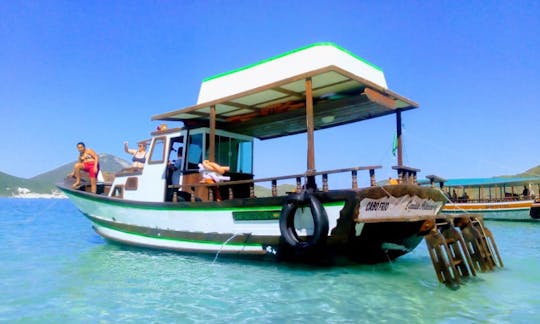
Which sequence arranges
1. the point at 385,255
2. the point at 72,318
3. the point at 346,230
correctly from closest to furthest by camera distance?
the point at 72,318, the point at 346,230, the point at 385,255

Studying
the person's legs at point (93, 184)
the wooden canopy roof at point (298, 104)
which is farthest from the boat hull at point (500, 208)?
the person's legs at point (93, 184)

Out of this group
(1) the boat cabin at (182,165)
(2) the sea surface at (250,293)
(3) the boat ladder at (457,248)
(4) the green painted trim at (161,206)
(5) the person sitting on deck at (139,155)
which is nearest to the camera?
(2) the sea surface at (250,293)

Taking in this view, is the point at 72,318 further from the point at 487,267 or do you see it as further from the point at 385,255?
the point at 487,267

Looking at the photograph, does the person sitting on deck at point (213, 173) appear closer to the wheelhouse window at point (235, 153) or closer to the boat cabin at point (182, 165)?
the boat cabin at point (182, 165)

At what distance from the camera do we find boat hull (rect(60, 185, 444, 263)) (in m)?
6.49

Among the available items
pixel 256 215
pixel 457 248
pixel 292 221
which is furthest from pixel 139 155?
pixel 457 248

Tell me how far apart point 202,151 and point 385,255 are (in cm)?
506

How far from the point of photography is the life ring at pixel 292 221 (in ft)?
21.2

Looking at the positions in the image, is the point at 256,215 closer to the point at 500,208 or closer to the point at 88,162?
the point at 88,162

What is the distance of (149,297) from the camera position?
5.54m

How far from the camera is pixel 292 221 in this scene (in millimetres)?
6953

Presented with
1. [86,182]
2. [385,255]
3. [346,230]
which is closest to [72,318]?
[346,230]

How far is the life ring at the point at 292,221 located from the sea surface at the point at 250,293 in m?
0.64

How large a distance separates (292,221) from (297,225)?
14cm
